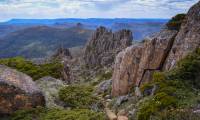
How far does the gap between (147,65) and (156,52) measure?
6.12 feet

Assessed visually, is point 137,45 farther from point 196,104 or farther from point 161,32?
point 196,104

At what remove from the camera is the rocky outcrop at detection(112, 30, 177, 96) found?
39.2 meters

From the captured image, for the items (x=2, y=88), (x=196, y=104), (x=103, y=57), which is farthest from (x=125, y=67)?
(x=103, y=57)

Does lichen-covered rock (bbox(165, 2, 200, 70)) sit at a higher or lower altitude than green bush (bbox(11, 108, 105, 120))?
higher

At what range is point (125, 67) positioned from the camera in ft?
141

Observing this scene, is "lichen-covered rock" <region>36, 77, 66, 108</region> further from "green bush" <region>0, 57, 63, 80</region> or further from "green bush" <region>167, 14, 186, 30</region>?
"green bush" <region>167, 14, 186, 30</region>

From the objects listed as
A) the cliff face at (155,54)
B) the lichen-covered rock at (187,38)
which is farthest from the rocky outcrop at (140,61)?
the lichen-covered rock at (187,38)

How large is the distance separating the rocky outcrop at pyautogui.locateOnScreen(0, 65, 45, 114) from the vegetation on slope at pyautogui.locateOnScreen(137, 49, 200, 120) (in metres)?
7.62

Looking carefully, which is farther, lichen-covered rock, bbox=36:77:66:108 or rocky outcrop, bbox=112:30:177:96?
rocky outcrop, bbox=112:30:177:96

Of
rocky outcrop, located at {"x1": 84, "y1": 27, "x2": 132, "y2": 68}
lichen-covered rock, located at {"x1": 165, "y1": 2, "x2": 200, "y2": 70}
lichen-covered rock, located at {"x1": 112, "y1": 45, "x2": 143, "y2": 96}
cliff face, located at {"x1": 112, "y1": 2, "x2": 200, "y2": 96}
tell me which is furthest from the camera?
rocky outcrop, located at {"x1": 84, "y1": 27, "x2": 132, "y2": 68}

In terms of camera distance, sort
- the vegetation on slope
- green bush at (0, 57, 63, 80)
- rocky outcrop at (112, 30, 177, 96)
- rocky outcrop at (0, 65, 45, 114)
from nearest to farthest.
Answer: the vegetation on slope, rocky outcrop at (0, 65, 45, 114), rocky outcrop at (112, 30, 177, 96), green bush at (0, 57, 63, 80)

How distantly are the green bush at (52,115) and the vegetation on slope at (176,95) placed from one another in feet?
10.3

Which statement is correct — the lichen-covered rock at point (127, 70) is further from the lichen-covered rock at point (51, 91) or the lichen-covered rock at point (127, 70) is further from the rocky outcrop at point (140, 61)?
the lichen-covered rock at point (51, 91)

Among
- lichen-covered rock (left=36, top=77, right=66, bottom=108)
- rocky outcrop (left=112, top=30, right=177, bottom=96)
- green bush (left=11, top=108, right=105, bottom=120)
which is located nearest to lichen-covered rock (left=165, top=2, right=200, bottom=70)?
rocky outcrop (left=112, top=30, right=177, bottom=96)
